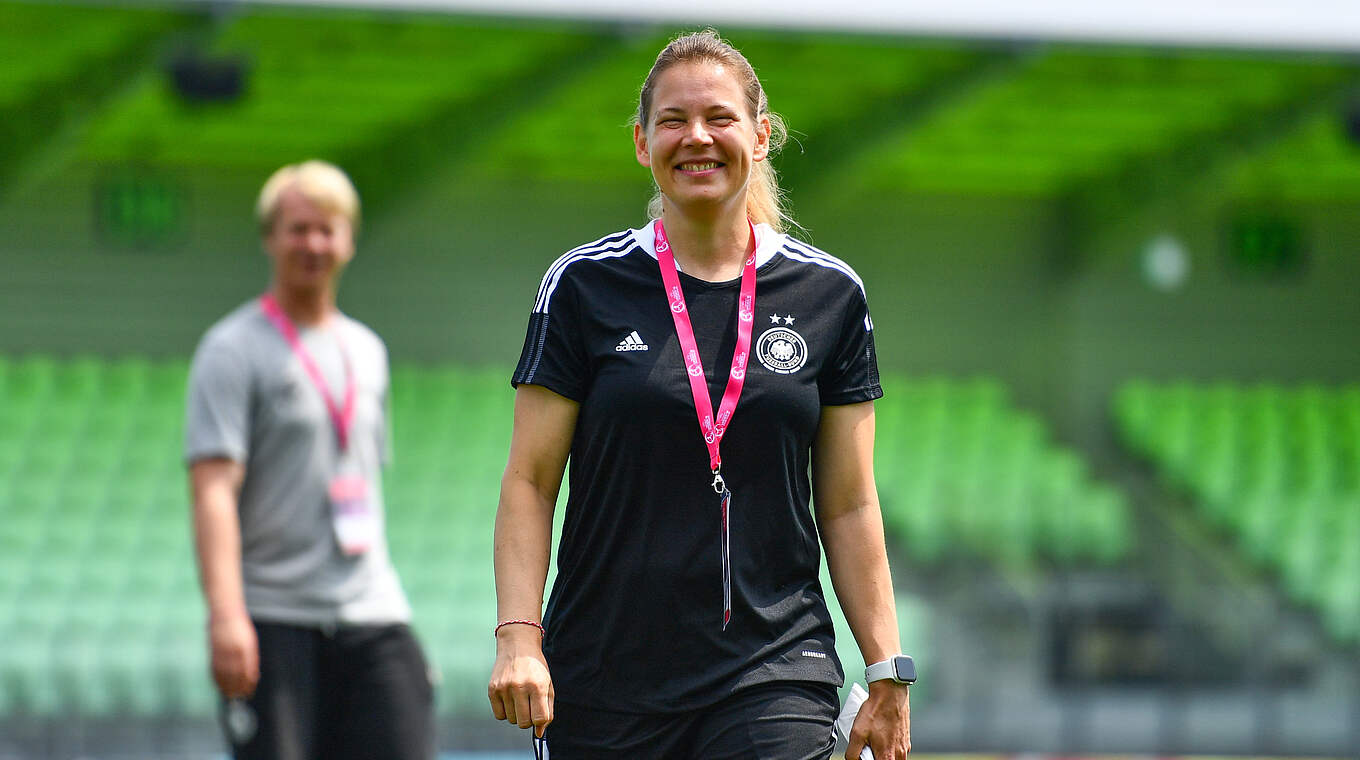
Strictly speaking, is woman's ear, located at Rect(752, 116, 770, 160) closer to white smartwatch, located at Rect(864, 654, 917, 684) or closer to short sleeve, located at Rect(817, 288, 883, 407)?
short sleeve, located at Rect(817, 288, 883, 407)

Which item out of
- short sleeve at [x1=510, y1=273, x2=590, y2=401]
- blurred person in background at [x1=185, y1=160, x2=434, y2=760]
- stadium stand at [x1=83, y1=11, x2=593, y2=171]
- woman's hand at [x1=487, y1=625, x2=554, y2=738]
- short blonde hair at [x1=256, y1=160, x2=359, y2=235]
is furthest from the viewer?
stadium stand at [x1=83, y1=11, x2=593, y2=171]

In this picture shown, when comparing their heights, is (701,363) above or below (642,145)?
below

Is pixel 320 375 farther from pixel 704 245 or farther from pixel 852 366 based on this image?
pixel 852 366

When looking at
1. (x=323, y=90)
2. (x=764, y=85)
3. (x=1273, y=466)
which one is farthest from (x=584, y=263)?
(x=1273, y=466)

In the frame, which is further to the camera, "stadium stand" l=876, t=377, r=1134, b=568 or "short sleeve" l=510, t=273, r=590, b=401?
"stadium stand" l=876, t=377, r=1134, b=568

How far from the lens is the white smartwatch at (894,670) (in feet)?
9.09

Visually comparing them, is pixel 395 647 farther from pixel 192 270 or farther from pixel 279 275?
pixel 192 270

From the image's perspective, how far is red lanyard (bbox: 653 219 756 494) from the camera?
266 centimetres

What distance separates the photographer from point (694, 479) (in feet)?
8.79

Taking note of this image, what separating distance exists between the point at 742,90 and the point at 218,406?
168 centimetres

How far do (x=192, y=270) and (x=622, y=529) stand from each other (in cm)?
1133

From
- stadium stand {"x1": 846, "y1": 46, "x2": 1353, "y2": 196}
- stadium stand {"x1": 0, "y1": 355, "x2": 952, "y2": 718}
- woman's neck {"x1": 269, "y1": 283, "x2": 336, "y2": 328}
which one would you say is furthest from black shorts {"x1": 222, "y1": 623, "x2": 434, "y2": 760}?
stadium stand {"x1": 846, "y1": 46, "x2": 1353, "y2": 196}

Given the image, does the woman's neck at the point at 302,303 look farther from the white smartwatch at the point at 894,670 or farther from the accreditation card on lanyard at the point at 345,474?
the white smartwatch at the point at 894,670

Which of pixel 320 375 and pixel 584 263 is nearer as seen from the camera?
pixel 584 263
